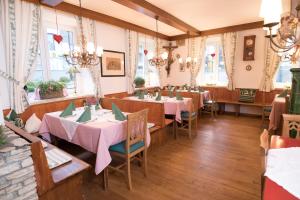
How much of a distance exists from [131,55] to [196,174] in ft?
12.3

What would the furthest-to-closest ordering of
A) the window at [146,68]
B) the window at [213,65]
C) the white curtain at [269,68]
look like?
the window at [213,65], the window at [146,68], the white curtain at [269,68]

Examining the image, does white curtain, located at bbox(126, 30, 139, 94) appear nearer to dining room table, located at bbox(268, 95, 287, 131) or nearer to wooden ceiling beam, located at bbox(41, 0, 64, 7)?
wooden ceiling beam, located at bbox(41, 0, 64, 7)

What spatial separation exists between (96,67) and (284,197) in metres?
4.04

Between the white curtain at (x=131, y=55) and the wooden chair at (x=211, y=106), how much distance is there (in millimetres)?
2351

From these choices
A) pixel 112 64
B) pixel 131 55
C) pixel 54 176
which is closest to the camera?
pixel 54 176

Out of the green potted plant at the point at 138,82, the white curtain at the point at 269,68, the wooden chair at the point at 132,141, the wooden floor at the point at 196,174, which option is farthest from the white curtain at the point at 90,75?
the white curtain at the point at 269,68

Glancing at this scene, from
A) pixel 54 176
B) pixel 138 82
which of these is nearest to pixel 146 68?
pixel 138 82

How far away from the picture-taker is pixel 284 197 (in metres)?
0.90

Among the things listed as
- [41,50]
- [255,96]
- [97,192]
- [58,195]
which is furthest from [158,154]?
[255,96]

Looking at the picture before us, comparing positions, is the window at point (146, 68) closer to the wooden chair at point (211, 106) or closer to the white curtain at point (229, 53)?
the wooden chair at point (211, 106)

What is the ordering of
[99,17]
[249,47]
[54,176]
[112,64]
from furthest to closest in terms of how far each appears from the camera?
[249,47] < [112,64] < [99,17] < [54,176]

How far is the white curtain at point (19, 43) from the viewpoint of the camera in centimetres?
285

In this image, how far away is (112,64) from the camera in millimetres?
4660
